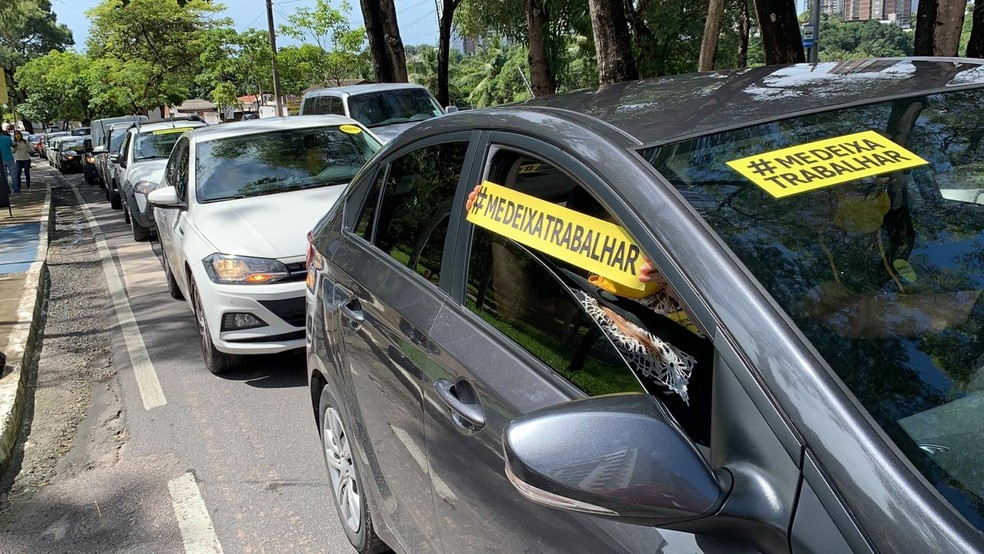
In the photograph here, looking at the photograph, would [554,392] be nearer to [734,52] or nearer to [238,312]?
[238,312]

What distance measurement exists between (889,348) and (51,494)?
14.4 ft

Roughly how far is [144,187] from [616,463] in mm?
10751

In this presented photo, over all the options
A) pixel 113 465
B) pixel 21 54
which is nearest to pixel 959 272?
pixel 113 465

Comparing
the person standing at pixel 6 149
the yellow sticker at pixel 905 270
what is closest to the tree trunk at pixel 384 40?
the person standing at pixel 6 149

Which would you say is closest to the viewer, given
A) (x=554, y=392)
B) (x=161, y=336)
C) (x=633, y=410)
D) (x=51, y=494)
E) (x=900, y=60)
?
(x=633, y=410)

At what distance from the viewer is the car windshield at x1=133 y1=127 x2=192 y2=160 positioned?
1303cm

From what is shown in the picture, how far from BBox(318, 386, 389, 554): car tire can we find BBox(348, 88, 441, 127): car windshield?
9.86m

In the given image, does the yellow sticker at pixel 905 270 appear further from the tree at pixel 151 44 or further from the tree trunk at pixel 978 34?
the tree at pixel 151 44

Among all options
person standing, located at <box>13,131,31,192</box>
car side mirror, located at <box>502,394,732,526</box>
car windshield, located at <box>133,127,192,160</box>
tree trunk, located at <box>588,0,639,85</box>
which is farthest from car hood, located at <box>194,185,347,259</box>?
person standing, located at <box>13,131,31,192</box>

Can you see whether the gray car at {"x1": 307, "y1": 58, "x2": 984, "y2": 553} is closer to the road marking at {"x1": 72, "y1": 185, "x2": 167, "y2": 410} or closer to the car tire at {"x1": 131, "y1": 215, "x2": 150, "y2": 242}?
the road marking at {"x1": 72, "y1": 185, "x2": 167, "y2": 410}

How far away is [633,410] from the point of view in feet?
4.57

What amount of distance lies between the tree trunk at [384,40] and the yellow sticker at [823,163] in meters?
15.2

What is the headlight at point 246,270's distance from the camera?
207 inches

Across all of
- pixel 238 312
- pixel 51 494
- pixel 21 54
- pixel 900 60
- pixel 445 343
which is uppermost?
pixel 21 54
